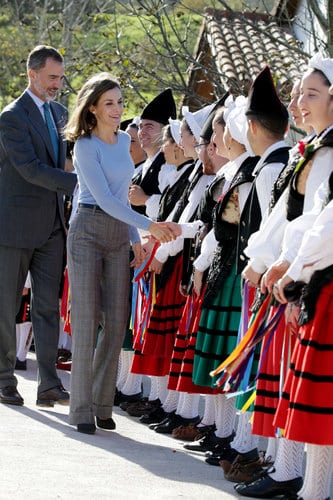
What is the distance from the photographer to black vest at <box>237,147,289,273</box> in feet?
20.7

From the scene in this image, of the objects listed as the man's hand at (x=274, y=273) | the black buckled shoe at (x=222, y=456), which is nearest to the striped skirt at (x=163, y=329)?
the black buckled shoe at (x=222, y=456)

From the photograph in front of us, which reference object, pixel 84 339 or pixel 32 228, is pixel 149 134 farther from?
pixel 84 339

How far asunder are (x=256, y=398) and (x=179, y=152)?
287 centimetres

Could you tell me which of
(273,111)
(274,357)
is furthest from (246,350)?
(273,111)

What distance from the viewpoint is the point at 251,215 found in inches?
253

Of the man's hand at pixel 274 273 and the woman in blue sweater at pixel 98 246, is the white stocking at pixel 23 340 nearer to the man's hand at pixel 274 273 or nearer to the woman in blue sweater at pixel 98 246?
the woman in blue sweater at pixel 98 246

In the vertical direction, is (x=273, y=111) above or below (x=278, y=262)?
above

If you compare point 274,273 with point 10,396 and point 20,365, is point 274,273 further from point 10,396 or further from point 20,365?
point 20,365

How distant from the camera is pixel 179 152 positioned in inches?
331

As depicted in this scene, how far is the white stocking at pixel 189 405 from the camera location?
784cm

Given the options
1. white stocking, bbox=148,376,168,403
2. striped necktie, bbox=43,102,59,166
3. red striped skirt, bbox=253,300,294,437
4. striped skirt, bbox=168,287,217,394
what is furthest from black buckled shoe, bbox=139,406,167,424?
red striped skirt, bbox=253,300,294,437

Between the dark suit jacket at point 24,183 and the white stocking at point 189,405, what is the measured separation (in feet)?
5.12

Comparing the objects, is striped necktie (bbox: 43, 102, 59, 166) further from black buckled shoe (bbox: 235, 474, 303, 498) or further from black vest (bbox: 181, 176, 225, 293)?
black buckled shoe (bbox: 235, 474, 303, 498)

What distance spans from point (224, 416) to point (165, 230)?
1.17 metres
